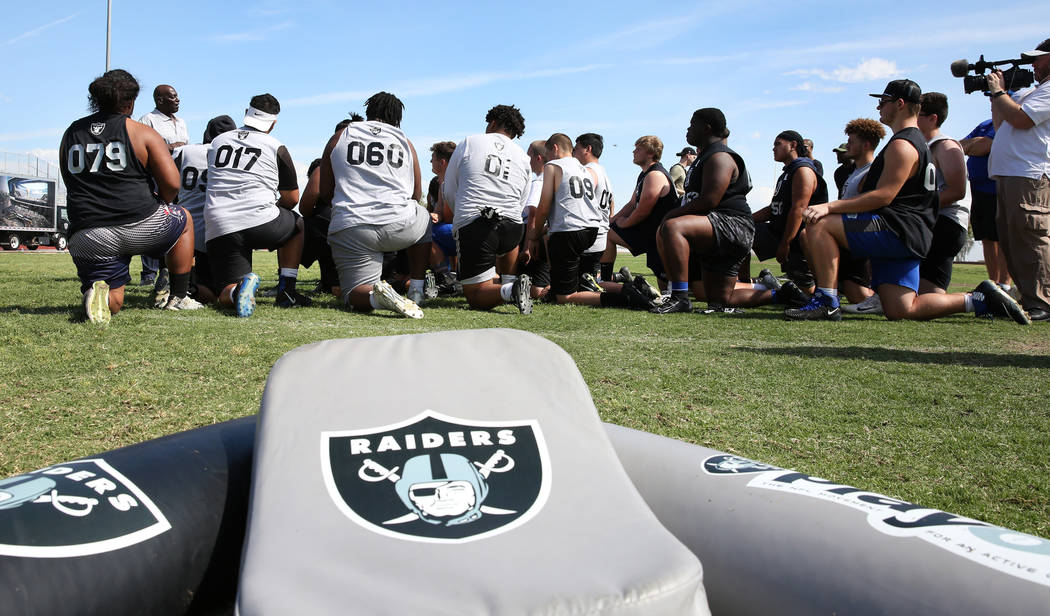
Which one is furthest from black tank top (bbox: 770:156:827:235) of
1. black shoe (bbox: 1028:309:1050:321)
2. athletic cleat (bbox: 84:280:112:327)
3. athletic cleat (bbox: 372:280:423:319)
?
athletic cleat (bbox: 84:280:112:327)

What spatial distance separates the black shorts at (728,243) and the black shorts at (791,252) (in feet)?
4.33

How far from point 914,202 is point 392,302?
4.00 metres

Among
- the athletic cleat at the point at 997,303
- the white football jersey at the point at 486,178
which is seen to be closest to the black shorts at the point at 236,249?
the white football jersey at the point at 486,178

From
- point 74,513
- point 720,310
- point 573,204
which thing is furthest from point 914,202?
point 74,513

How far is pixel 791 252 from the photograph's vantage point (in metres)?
7.61

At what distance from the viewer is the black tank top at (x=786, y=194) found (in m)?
6.99

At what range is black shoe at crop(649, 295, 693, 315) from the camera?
601 centimetres

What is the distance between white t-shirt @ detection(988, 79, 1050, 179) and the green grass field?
4.41 ft

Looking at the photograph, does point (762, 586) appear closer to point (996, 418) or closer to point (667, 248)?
point (996, 418)

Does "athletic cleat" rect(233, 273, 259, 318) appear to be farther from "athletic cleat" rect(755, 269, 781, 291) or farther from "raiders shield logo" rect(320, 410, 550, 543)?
"athletic cleat" rect(755, 269, 781, 291)

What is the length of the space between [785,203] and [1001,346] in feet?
10.2

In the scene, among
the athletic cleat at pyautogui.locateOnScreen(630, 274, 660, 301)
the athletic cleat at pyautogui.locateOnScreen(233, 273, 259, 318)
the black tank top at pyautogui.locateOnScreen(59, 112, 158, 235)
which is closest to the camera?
the black tank top at pyautogui.locateOnScreen(59, 112, 158, 235)

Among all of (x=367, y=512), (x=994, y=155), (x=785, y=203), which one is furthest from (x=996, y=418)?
(x=785, y=203)

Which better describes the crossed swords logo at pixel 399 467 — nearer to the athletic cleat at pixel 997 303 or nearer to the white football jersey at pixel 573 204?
the athletic cleat at pixel 997 303
